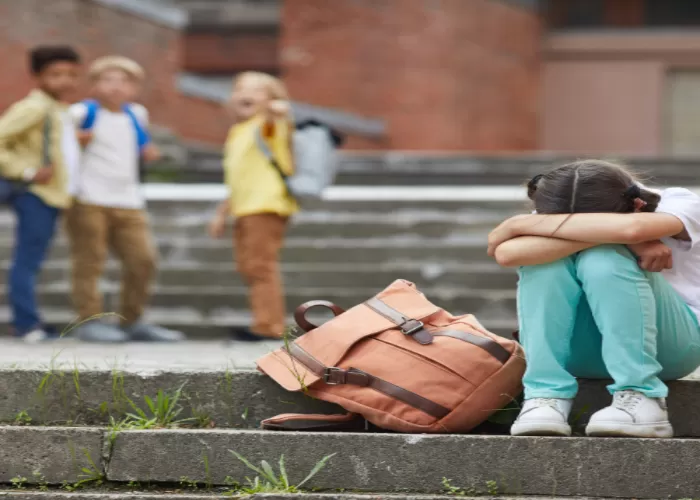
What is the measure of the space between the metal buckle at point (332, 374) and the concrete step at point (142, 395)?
0.19 meters

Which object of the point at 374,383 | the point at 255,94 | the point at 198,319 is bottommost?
the point at 198,319

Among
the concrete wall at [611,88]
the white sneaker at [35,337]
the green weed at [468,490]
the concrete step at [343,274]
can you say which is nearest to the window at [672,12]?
the concrete wall at [611,88]

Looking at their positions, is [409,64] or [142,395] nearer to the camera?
[142,395]

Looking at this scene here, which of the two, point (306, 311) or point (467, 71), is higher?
point (467, 71)

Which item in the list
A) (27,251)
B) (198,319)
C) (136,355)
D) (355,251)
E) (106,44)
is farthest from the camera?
(106,44)

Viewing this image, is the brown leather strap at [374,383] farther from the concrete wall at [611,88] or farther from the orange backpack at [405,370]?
the concrete wall at [611,88]

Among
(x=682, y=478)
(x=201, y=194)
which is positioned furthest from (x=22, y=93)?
(x=682, y=478)

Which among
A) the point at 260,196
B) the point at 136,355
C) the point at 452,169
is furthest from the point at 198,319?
the point at 452,169

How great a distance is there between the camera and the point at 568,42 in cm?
1425

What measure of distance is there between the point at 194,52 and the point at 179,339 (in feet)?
34.5

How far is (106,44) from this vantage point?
33.6ft

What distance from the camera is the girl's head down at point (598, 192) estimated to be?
3328 mm

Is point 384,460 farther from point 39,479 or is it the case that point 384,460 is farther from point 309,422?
point 39,479

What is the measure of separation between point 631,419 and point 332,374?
838 millimetres
